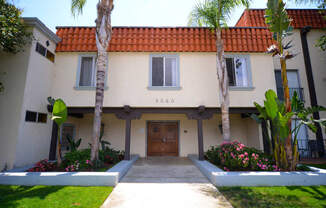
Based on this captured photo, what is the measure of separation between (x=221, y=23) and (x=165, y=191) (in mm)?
7870

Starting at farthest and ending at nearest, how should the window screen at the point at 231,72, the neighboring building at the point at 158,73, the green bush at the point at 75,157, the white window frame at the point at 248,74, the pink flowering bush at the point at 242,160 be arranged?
the window screen at the point at 231,72 < the white window frame at the point at 248,74 < the neighboring building at the point at 158,73 < the green bush at the point at 75,157 < the pink flowering bush at the point at 242,160

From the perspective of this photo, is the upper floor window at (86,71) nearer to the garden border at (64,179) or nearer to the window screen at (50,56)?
the window screen at (50,56)

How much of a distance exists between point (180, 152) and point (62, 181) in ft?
22.1

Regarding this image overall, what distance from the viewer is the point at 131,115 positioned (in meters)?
8.48

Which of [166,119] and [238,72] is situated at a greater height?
[238,72]

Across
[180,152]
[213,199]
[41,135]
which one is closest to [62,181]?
[41,135]

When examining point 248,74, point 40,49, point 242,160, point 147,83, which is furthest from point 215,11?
point 40,49

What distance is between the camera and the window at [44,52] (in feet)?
24.8

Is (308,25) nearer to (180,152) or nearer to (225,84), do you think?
(225,84)

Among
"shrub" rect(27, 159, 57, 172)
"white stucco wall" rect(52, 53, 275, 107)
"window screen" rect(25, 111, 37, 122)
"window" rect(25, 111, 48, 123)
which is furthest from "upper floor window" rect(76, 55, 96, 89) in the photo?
"shrub" rect(27, 159, 57, 172)

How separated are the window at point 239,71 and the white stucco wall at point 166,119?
267 cm

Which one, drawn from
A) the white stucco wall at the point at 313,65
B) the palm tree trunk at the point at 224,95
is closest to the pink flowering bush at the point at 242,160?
the palm tree trunk at the point at 224,95

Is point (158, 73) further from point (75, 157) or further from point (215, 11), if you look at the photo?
point (75, 157)

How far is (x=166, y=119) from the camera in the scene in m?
10.7
